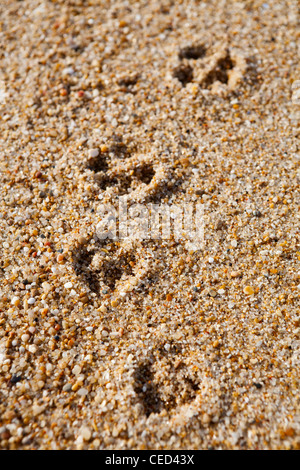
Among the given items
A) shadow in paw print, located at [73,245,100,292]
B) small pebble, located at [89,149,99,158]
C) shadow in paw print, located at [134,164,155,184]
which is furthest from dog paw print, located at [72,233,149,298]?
small pebble, located at [89,149,99,158]

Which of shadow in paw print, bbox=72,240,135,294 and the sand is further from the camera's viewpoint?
shadow in paw print, bbox=72,240,135,294

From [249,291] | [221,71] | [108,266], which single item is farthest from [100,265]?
[221,71]

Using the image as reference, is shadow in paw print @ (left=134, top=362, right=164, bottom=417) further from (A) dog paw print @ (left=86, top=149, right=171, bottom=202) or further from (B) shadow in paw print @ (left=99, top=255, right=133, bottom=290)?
(A) dog paw print @ (left=86, top=149, right=171, bottom=202)

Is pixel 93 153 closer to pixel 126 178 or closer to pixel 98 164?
pixel 98 164

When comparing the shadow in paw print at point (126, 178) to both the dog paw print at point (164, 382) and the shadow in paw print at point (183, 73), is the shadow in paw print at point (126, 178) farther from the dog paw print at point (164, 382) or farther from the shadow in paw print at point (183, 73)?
the dog paw print at point (164, 382)

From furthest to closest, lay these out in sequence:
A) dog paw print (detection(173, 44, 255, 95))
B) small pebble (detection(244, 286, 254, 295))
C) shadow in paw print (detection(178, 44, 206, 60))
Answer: shadow in paw print (detection(178, 44, 206, 60))
dog paw print (detection(173, 44, 255, 95))
small pebble (detection(244, 286, 254, 295))
